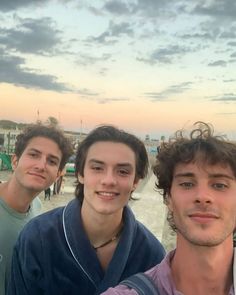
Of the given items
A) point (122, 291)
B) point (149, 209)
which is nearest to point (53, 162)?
point (122, 291)

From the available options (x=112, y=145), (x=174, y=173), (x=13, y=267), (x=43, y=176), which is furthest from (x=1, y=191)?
(x=174, y=173)

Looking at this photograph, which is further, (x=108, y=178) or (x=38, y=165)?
(x=38, y=165)

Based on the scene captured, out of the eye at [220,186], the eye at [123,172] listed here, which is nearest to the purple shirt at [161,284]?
the eye at [220,186]

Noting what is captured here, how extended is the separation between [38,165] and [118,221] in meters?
0.93

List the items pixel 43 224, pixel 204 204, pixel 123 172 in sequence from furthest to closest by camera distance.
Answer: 1. pixel 123 172
2. pixel 43 224
3. pixel 204 204

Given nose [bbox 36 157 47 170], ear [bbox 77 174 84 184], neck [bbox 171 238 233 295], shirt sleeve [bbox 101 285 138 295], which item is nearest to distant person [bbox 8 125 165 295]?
ear [bbox 77 174 84 184]

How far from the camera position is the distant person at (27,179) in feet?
10.1

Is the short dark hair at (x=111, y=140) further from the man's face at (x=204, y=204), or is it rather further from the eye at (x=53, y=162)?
the man's face at (x=204, y=204)

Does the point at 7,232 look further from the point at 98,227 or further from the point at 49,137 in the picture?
the point at 49,137

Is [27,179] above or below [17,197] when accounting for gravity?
above

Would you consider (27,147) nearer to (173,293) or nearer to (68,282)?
(68,282)

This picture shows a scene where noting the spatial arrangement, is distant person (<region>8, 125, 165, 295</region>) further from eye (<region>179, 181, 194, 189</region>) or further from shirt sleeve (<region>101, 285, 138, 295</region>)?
shirt sleeve (<region>101, 285, 138, 295</region>)

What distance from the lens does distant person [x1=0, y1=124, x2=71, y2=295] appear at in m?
3.08

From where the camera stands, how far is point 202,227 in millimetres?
1972
